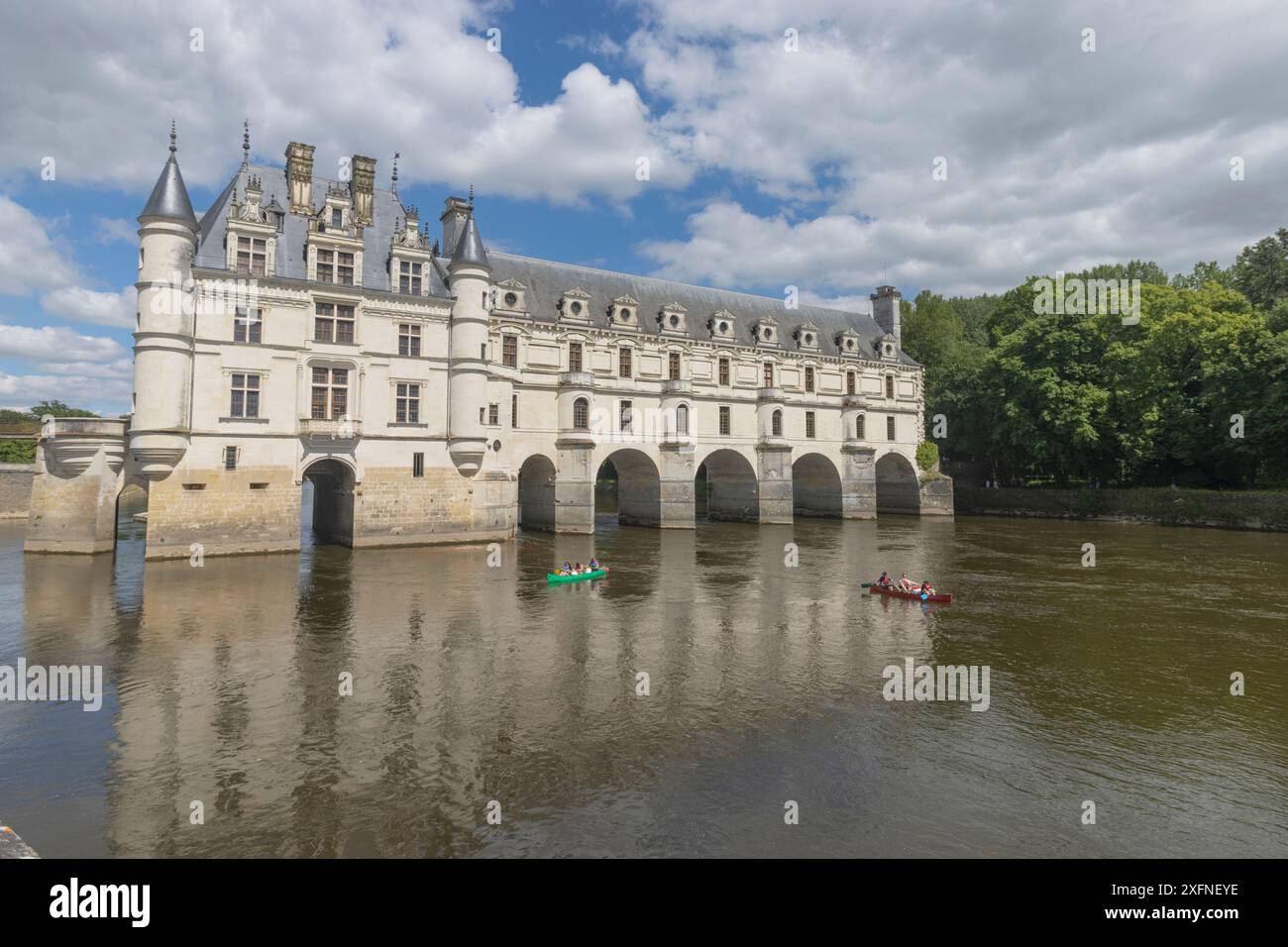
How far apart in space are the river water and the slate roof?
16.8m

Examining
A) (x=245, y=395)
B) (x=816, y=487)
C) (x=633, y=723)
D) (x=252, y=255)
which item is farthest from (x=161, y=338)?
(x=816, y=487)

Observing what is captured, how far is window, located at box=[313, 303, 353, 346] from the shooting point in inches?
1315

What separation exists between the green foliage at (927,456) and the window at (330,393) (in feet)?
144

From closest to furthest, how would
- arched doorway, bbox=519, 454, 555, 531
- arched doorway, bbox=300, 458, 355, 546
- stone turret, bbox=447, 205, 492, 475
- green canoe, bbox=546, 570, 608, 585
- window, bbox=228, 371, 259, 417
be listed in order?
green canoe, bbox=546, 570, 608, 585
window, bbox=228, 371, 259, 417
arched doorway, bbox=300, 458, 355, 546
stone turret, bbox=447, 205, 492, 475
arched doorway, bbox=519, 454, 555, 531

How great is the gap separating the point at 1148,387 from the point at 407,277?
5018cm

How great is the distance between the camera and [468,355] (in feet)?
119

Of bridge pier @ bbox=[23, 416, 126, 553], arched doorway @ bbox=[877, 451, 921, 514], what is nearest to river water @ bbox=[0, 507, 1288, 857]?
bridge pier @ bbox=[23, 416, 126, 553]

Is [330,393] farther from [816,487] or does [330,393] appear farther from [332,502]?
[816,487]

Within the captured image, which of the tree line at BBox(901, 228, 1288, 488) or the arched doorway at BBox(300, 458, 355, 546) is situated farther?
the tree line at BBox(901, 228, 1288, 488)

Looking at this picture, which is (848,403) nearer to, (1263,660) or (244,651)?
(1263,660)

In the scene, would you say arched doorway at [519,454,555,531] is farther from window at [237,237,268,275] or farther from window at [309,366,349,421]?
window at [237,237,268,275]

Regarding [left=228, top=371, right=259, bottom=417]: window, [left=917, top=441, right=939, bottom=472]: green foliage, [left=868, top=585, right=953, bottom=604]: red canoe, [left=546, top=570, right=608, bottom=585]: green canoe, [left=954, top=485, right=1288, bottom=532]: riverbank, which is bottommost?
[left=868, top=585, right=953, bottom=604]: red canoe

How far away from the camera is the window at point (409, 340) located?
116ft
